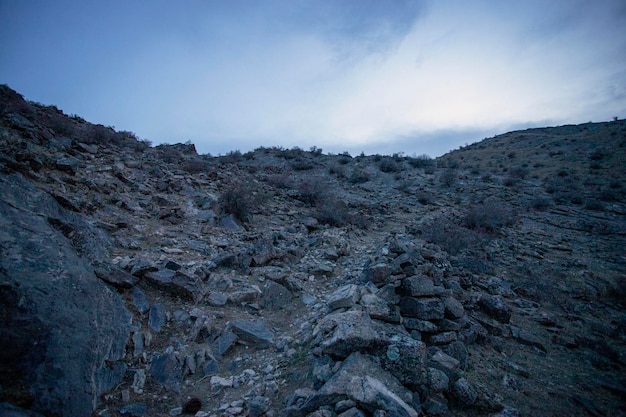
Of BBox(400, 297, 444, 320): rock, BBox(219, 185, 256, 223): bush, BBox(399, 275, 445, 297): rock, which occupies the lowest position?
BBox(400, 297, 444, 320): rock

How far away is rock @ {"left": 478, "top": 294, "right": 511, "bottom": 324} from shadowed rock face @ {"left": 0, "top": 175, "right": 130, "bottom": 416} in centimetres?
558

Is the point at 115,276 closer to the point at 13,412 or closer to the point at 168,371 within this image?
the point at 168,371

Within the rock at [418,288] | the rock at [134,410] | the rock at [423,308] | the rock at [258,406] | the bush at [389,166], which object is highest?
the bush at [389,166]

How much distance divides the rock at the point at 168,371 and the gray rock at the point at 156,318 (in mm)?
534

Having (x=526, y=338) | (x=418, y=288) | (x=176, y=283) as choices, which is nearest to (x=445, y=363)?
(x=418, y=288)

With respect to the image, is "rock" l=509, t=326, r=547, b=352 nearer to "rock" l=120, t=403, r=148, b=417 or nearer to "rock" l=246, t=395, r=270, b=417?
"rock" l=246, t=395, r=270, b=417

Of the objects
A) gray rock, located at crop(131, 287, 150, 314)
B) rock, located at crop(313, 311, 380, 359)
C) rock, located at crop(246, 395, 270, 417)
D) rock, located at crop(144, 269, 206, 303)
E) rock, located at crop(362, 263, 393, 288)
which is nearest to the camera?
rock, located at crop(246, 395, 270, 417)

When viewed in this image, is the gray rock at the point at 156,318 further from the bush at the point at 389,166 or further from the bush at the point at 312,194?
the bush at the point at 389,166

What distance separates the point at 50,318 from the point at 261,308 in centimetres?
287

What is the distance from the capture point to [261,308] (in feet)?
16.5

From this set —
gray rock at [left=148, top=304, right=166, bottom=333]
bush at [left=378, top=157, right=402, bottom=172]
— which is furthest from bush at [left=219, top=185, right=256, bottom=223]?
bush at [left=378, top=157, right=402, bottom=172]

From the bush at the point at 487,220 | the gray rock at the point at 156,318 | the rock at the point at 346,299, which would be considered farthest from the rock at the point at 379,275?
the bush at the point at 487,220

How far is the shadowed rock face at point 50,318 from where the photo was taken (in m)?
2.54

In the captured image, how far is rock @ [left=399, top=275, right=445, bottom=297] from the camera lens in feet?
14.3
